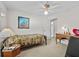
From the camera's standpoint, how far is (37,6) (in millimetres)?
1257

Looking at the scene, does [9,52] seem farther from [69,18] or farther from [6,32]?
[69,18]

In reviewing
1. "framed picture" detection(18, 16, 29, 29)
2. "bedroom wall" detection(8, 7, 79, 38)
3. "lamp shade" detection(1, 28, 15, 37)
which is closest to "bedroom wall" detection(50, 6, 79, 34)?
"bedroom wall" detection(8, 7, 79, 38)

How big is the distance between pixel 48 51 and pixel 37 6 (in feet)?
1.93

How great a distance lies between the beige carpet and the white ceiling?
395 millimetres

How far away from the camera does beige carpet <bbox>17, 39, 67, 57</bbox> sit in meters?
1.28

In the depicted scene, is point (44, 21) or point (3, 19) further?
point (44, 21)

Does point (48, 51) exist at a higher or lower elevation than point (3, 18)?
lower

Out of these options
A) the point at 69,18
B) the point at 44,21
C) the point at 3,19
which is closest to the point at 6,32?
the point at 3,19

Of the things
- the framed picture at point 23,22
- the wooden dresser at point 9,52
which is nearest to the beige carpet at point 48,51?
the wooden dresser at point 9,52

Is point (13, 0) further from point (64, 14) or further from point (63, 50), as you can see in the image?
point (63, 50)

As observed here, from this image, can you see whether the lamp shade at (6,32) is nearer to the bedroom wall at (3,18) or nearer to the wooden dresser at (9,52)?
the bedroom wall at (3,18)

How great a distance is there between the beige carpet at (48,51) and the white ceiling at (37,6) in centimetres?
39

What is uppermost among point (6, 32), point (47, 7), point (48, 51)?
point (47, 7)

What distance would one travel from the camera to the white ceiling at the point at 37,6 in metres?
1.18
